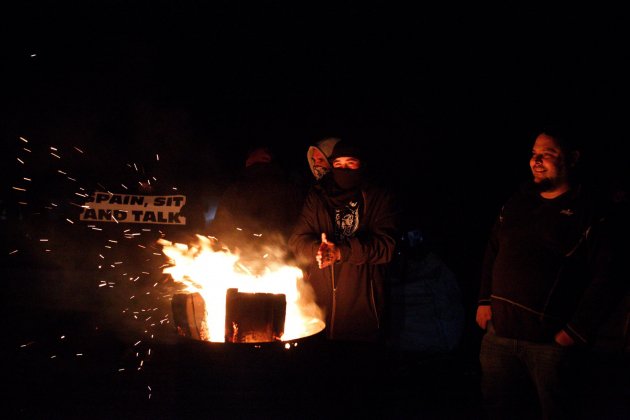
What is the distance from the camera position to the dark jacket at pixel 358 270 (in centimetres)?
364

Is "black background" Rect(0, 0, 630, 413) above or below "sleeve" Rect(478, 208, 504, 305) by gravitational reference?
above

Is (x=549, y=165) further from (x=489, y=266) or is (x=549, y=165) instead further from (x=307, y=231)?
(x=307, y=231)

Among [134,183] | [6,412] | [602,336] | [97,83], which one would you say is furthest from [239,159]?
[602,336]

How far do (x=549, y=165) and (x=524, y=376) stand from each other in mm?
1360

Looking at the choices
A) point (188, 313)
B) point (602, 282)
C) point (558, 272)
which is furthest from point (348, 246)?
point (602, 282)

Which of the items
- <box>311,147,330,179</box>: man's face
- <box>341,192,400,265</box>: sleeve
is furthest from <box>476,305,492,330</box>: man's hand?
<box>311,147,330,179</box>: man's face

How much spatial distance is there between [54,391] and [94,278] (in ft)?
12.5

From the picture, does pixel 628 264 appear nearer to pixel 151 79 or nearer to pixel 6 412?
pixel 6 412

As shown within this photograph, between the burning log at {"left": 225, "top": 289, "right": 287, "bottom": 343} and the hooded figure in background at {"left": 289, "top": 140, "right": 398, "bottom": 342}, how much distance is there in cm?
49

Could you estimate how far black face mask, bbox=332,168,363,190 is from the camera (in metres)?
3.88

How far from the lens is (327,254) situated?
3.57 m

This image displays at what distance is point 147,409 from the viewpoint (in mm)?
4609

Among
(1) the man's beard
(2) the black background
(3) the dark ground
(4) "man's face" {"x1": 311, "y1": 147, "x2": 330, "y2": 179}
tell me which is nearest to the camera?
(3) the dark ground

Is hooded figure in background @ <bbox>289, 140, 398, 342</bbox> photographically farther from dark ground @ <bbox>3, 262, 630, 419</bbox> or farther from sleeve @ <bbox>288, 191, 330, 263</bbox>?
dark ground @ <bbox>3, 262, 630, 419</bbox>
